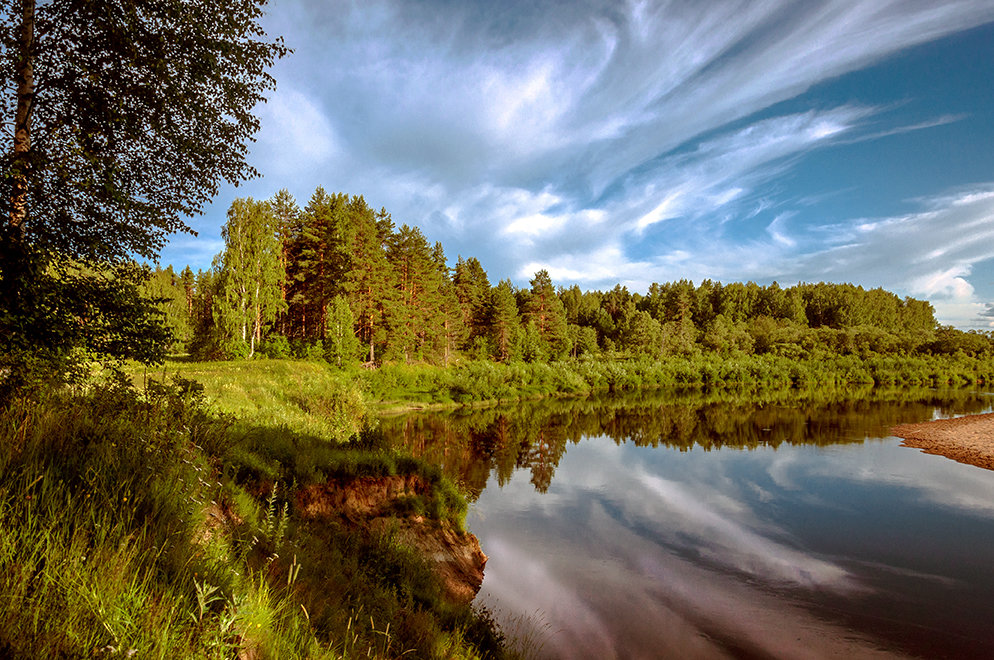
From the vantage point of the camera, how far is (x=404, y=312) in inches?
1796

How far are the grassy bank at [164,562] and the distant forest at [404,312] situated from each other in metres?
2.82

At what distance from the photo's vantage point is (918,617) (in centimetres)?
977

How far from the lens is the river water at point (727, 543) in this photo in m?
9.31

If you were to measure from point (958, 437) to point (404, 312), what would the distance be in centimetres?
4165

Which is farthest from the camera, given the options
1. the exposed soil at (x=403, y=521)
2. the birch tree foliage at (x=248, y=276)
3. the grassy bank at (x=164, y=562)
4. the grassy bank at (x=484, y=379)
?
the birch tree foliage at (x=248, y=276)

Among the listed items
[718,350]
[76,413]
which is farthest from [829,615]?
[718,350]

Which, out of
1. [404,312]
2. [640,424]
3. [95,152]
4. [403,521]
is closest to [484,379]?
[404,312]

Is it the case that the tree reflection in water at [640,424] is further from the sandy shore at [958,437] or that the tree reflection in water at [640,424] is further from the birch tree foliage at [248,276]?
the birch tree foliage at [248,276]

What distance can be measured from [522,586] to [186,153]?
1129 cm

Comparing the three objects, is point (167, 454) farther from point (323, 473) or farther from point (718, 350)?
point (718, 350)

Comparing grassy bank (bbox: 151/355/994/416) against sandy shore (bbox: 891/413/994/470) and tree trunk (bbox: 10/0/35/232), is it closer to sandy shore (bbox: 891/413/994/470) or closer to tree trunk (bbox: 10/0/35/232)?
tree trunk (bbox: 10/0/35/232)

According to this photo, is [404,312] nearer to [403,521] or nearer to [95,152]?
[403,521]

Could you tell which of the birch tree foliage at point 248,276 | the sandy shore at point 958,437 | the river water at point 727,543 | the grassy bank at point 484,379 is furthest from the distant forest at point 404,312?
the sandy shore at point 958,437

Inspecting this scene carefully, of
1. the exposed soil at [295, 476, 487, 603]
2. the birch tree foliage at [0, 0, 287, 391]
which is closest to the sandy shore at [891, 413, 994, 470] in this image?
the exposed soil at [295, 476, 487, 603]
